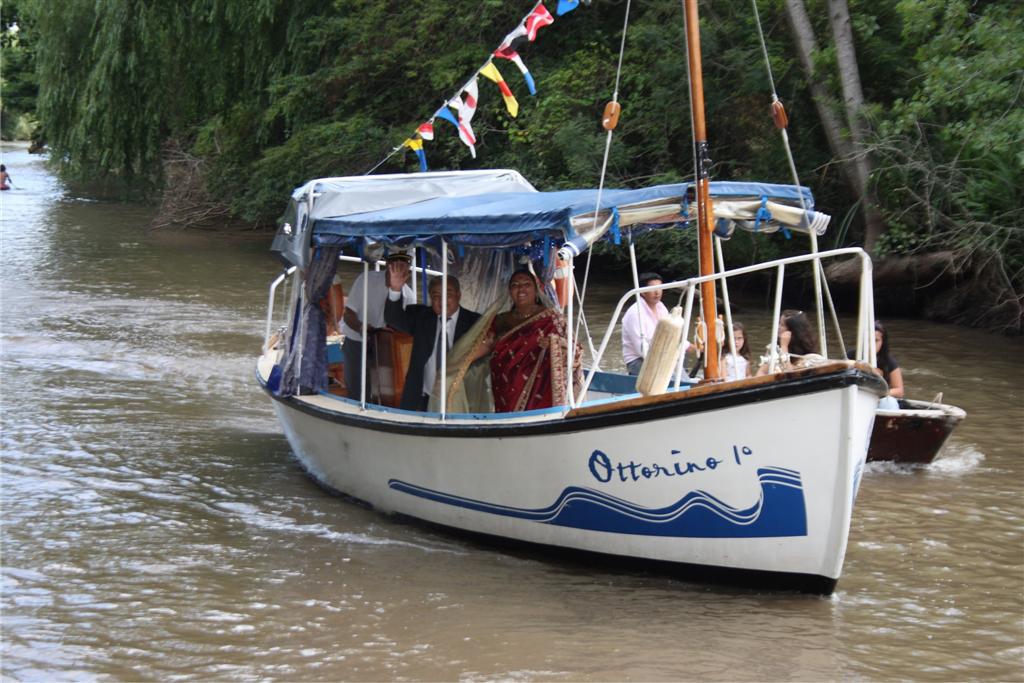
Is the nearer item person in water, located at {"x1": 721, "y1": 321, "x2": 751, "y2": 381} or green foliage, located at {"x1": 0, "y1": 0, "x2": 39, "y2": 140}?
person in water, located at {"x1": 721, "y1": 321, "x2": 751, "y2": 381}

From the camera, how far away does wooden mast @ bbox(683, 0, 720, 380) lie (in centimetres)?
705

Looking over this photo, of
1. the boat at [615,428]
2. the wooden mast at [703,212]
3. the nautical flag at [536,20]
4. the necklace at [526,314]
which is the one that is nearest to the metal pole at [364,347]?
the boat at [615,428]

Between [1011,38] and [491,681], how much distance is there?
424 inches

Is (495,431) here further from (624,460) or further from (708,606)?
(708,606)

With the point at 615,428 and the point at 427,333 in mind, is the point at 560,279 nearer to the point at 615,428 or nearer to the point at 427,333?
the point at 427,333

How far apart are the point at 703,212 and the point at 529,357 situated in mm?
1500

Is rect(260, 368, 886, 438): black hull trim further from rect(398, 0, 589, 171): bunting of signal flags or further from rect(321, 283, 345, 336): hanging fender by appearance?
rect(398, 0, 589, 171): bunting of signal flags

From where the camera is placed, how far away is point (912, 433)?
9.66 m

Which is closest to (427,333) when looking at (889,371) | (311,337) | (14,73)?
(311,337)

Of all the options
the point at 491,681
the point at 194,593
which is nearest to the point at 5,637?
the point at 194,593

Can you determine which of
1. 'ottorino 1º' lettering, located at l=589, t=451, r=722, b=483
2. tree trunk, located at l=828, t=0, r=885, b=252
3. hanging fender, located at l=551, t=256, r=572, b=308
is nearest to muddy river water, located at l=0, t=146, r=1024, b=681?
'ottorino 1º' lettering, located at l=589, t=451, r=722, b=483

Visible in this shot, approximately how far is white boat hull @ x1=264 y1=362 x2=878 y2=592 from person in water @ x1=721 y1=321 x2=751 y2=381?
1530 millimetres

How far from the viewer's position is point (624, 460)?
686 centimetres

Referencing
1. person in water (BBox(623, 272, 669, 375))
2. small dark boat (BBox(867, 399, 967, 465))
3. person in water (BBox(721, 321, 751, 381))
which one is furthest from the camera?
small dark boat (BBox(867, 399, 967, 465))
